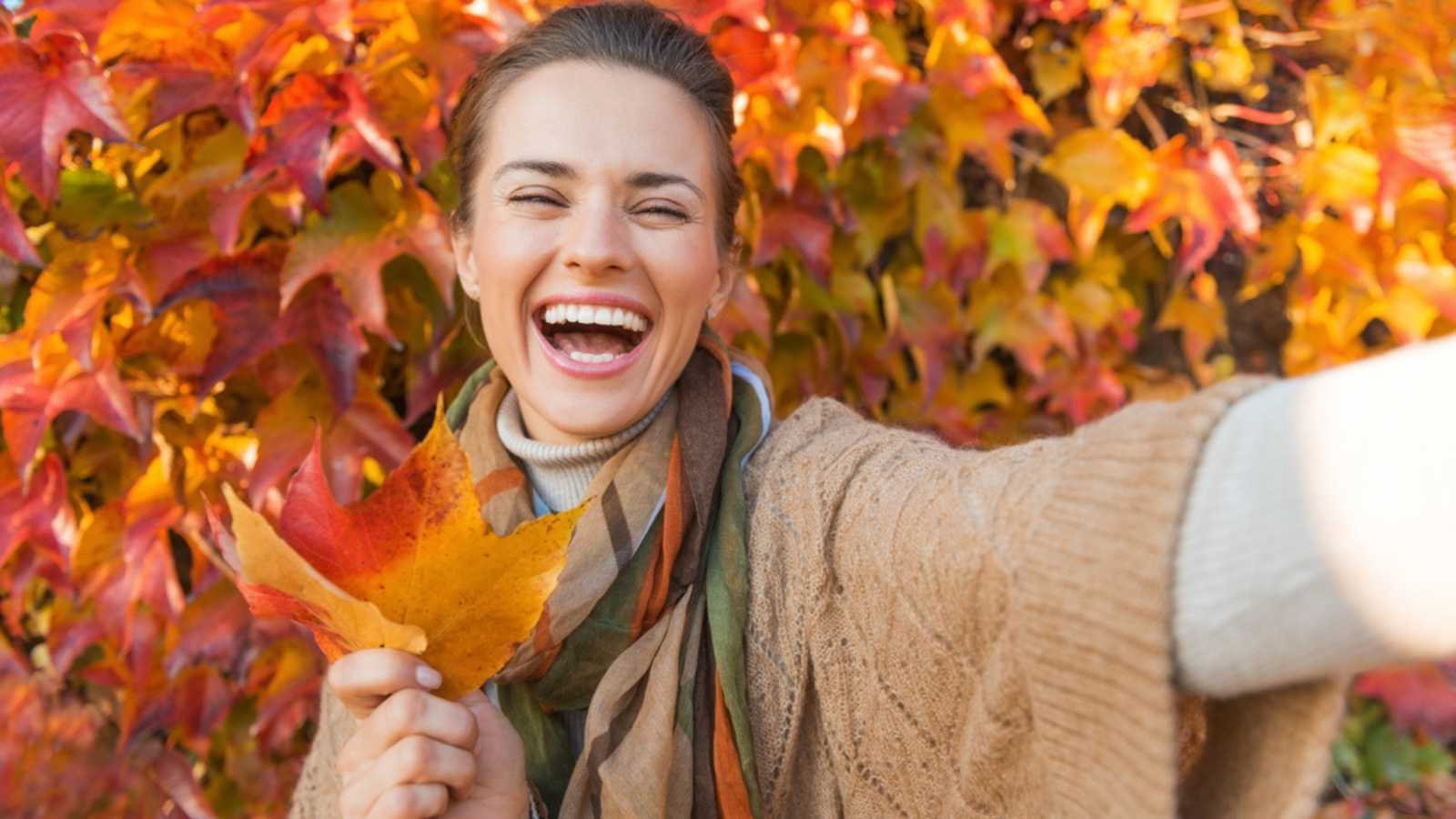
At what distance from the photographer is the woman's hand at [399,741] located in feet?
2.54

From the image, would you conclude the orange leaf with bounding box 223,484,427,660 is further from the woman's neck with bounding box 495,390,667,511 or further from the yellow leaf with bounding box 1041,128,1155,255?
the yellow leaf with bounding box 1041,128,1155,255

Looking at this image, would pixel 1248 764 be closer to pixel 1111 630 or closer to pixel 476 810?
pixel 1111 630

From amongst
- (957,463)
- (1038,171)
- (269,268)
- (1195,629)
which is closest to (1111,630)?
(1195,629)

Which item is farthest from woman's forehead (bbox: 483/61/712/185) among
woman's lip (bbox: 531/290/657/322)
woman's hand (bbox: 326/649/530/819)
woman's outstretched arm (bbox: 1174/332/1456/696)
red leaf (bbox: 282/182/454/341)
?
woman's outstretched arm (bbox: 1174/332/1456/696)

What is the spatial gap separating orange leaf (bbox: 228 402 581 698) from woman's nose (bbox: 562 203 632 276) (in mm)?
409

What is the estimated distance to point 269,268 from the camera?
1386 mm

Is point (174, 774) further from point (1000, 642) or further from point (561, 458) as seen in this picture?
point (1000, 642)

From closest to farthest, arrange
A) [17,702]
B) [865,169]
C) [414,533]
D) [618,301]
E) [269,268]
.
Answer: [414,533], [618,301], [269,268], [17,702], [865,169]

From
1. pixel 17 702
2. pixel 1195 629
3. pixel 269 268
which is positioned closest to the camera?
pixel 1195 629

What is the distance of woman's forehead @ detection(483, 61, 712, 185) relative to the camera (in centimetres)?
111

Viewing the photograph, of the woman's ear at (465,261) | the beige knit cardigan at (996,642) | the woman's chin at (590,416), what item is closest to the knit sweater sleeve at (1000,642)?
the beige knit cardigan at (996,642)

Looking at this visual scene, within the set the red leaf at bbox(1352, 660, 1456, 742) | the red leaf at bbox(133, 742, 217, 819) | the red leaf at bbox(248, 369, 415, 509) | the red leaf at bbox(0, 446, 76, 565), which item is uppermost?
the red leaf at bbox(248, 369, 415, 509)

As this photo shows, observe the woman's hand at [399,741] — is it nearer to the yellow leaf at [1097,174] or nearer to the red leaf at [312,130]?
the red leaf at [312,130]

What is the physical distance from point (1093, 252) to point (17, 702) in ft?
6.20
